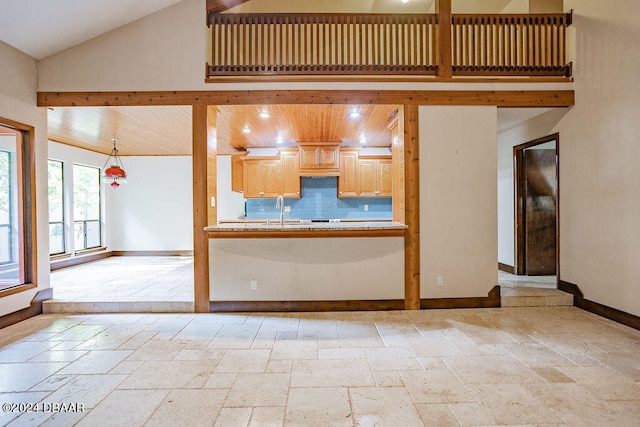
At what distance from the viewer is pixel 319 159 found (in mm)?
6914

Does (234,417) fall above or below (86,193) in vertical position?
below

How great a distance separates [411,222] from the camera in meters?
3.89

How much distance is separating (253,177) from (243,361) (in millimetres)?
4979

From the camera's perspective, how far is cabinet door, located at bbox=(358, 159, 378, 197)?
7.10 m

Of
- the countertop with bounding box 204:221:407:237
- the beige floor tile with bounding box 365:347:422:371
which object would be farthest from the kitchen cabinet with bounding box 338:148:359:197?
the beige floor tile with bounding box 365:347:422:371

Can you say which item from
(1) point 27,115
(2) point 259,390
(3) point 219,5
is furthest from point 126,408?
(3) point 219,5

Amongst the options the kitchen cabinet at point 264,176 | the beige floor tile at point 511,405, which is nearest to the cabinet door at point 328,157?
the kitchen cabinet at point 264,176

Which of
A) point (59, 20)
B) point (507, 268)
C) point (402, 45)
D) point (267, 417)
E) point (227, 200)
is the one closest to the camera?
point (267, 417)

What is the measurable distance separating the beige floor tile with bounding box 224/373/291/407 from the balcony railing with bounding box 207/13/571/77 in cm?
332

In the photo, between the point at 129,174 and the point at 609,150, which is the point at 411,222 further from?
the point at 129,174

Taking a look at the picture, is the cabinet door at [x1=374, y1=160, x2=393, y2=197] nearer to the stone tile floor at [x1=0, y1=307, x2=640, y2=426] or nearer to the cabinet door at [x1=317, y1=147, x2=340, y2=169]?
the cabinet door at [x1=317, y1=147, x2=340, y2=169]

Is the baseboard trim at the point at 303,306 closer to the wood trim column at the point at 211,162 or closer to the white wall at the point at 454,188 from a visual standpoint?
the white wall at the point at 454,188

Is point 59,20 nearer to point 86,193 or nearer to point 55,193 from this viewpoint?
point 55,193

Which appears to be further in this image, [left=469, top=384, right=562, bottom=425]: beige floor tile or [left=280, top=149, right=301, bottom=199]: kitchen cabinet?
[left=280, top=149, right=301, bottom=199]: kitchen cabinet
